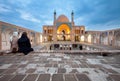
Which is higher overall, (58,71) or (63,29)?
(63,29)

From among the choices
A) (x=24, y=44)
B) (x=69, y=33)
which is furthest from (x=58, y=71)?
(x=69, y=33)

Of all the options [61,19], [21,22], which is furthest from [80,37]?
[21,22]

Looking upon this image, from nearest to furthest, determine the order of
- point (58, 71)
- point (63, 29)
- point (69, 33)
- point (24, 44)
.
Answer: point (58, 71), point (24, 44), point (69, 33), point (63, 29)

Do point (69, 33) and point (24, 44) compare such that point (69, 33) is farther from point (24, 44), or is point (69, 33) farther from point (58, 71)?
point (58, 71)

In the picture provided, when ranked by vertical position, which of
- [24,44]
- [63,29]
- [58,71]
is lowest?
[58,71]

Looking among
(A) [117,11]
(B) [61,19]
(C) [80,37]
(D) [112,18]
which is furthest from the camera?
(D) [112,18]

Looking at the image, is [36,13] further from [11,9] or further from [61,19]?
[61,19]

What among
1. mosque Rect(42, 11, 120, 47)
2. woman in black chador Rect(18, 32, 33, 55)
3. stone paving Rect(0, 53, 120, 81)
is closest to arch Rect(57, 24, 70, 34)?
mosque Rect(42, 11, 120, 47)

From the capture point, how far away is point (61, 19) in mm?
31250

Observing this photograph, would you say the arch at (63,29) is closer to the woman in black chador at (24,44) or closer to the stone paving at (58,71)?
the woman in black chador at (24,44)

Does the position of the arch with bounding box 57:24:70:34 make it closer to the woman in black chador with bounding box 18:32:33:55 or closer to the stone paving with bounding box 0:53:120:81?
the woman in black chador with bounding box 18:32:33:55

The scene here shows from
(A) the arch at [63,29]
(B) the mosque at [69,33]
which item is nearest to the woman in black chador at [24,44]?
(B) the mosque at [69,33]

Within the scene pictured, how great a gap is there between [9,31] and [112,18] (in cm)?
7110

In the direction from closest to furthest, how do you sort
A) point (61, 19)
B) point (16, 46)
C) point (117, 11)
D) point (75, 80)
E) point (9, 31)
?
point (75, 80) → point (16, 46) → point (9, 31) → point (61, 19) → point (117, 11)
